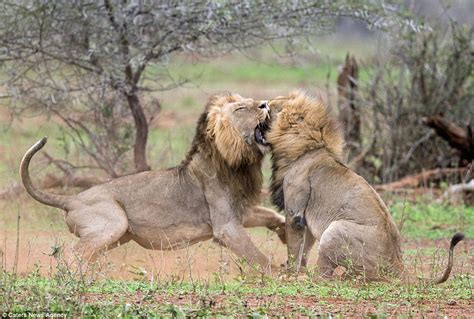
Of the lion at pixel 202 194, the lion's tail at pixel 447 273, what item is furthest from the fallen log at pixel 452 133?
the lion's tail at pixel 447 273

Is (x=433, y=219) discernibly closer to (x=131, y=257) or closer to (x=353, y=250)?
(x=131, y=257)

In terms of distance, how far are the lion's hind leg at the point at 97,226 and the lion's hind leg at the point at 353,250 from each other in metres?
1.70

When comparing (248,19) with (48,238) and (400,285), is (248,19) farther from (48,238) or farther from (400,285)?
(400,285)

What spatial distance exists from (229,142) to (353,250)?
159 centimetres

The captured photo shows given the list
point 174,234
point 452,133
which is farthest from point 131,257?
point 452,133

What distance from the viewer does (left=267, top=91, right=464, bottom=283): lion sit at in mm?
6410

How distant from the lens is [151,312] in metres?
5.01

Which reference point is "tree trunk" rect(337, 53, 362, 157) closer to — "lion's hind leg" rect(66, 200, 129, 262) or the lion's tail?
"lion's hind leg" rect(66, 200, 129, 262)

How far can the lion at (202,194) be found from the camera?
24.5 feet

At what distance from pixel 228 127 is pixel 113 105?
9.41ft

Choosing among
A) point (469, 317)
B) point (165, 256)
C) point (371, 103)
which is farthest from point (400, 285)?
point (371, 103)

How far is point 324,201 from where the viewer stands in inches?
269

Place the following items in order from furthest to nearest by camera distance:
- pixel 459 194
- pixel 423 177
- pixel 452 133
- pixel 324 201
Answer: pixel 423 177 → pixel 452 133 → pixel 459 194 → pixel 324 201

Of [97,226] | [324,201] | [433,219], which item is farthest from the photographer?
[433,219]
